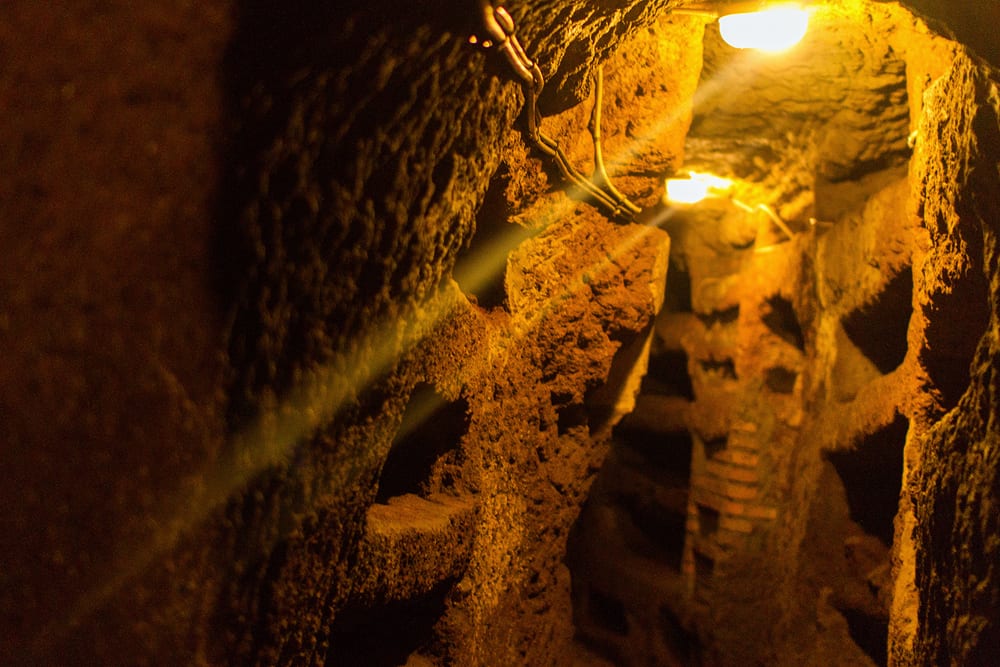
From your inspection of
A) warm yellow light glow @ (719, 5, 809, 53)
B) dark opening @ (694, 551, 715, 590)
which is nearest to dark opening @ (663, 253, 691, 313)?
dark opening @ (694, 551, 715, 590)

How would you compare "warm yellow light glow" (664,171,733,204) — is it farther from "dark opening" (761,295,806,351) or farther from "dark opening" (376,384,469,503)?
"dark opening" (376,384,469,503)

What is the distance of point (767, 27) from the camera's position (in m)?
2.12

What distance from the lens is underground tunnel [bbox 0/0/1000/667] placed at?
71 cm

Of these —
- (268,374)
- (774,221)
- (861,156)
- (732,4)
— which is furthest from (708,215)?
(268,374)

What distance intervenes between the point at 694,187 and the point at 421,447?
106 inches

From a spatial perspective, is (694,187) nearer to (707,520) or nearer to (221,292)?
(707,520)

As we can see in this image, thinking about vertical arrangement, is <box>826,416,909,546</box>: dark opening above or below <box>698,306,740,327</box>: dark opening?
below

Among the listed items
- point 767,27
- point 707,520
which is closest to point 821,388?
point 707,520

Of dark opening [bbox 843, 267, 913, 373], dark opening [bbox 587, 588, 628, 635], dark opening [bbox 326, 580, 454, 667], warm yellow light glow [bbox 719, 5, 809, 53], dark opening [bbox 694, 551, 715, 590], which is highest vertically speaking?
warm yellow light glow [bbox 719, 5, 809, 53]

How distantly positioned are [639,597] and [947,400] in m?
2.49

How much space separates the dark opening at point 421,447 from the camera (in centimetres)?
176

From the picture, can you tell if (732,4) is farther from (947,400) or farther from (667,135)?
(947,400)

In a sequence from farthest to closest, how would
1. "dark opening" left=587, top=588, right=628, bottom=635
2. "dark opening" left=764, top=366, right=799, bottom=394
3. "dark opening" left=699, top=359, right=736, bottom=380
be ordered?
"dark opening" left=587, top=588, right=628, bottom=635
"dark opening" left=699, top=359, right=736, bottom=380
"dark opening" left=764, top=366, right=799, bottom=394

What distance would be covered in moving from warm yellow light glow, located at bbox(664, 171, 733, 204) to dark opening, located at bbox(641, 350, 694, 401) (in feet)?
3.15
